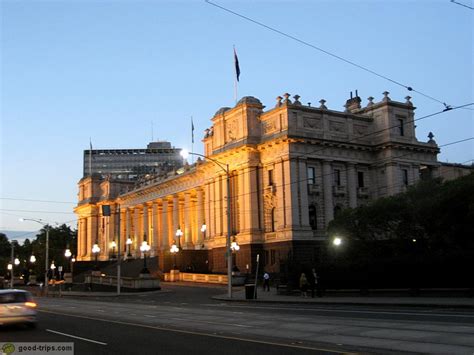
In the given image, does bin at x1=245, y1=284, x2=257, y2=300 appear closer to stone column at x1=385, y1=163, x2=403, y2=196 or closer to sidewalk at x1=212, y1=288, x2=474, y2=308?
sidewalk at x1=212, y1=288, x2=474, y2=308

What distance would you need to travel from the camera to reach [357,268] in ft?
129

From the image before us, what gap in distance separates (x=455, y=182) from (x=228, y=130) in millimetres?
35029

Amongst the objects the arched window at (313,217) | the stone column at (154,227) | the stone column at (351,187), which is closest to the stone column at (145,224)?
the stone column at (154,227)

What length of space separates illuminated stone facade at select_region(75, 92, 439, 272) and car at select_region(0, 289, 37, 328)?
1669 inches

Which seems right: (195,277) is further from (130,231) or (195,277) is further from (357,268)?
(130,231)

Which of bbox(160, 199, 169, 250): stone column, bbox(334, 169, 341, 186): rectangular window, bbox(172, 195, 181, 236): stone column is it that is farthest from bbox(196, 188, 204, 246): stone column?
bbox(334, 169, 341, 186): rectangular window

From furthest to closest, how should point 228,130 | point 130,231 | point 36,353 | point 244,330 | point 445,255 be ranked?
1. point 130,231
2. point 228,130
3. point 445,255
4. point 244,330
5. point 36,353

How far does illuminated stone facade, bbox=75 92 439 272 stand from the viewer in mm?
64562

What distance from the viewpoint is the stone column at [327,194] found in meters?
67.1

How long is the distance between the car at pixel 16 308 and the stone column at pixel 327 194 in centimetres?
5008

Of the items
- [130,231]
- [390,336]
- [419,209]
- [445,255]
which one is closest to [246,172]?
[419,209]

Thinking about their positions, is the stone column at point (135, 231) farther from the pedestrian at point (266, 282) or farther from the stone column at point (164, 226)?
the pedestrian at point (266, 282)

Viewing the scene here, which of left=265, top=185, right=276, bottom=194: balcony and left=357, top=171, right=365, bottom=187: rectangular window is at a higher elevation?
left=357, top=171, right=365, bottom=187: rectangular window

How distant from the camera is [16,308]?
18984 millimetres
